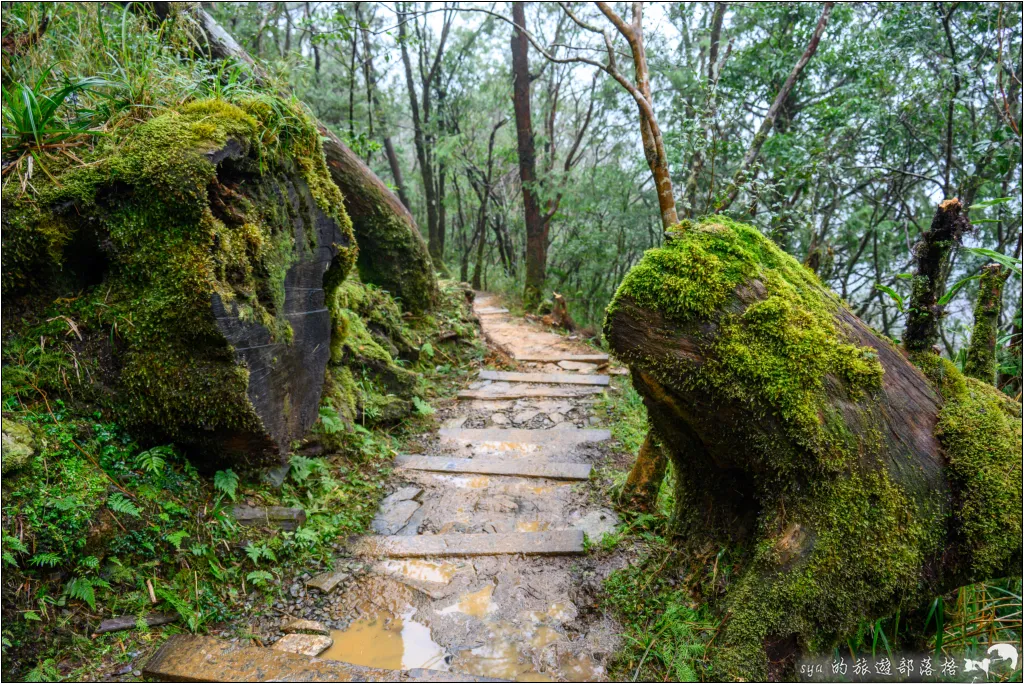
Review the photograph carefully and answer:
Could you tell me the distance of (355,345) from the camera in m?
5.50

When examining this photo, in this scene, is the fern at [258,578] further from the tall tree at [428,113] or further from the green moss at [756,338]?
the tall tree at [428,113]

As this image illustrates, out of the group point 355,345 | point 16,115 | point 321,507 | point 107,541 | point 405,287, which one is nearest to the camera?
point 107,541

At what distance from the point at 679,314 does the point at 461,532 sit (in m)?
2.36

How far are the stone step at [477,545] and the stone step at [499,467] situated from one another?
3.01 ft

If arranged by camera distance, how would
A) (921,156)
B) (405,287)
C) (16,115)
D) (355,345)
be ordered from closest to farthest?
(16,115) < (355,345) < (405,287) < (921,156)

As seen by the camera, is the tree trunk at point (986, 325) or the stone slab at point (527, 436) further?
the stone slab at point (527, 436)

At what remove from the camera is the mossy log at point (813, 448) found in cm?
218

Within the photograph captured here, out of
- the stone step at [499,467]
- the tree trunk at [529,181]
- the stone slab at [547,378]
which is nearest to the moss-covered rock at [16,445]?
the stone step at [499,467]

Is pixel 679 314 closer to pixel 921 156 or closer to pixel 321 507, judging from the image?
pixel 321 507

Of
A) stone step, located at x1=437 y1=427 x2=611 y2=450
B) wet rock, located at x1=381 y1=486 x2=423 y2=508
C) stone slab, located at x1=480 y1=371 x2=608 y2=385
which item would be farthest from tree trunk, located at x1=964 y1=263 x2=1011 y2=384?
stone slab, located at x1=480 y1=371 x2=608 y2=385

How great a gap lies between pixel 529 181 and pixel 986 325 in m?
10.1

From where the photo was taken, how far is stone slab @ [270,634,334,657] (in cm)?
272

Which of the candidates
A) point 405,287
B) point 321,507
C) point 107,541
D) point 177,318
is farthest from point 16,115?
point 405,287

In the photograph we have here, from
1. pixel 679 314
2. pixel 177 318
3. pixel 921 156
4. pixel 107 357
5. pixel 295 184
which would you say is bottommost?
pixel 107 357
